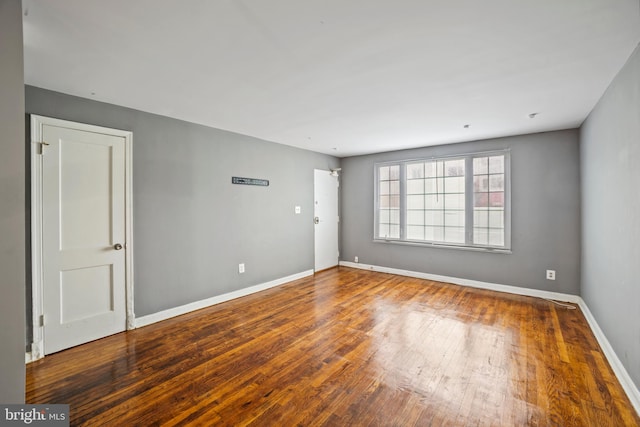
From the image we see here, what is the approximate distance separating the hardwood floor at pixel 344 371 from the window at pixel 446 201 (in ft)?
4.79

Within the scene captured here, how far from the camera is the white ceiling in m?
1.60

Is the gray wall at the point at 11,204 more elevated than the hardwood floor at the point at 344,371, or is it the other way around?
the gray wall at the point at 11,204

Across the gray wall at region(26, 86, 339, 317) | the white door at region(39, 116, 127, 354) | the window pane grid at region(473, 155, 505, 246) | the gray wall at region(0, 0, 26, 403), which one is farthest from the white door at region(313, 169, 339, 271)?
the gray wall at region(0, 0, 26, 403)

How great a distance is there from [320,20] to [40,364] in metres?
3.60

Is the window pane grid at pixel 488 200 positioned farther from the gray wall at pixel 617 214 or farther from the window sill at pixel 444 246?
the gray wall at pixel 617 214

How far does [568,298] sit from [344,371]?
3.73 meters

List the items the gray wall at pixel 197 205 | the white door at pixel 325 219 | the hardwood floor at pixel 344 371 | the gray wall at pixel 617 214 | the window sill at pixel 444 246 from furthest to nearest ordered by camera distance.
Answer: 1. the white door at pixel 325 219
2. the window sill at pixel 444 246
3. the gray wall at pixel 197 205
4. the gray wall at pixel 617 214
5. the hardwood floor at pixel 344 371

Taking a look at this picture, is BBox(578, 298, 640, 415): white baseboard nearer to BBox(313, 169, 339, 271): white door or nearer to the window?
the window

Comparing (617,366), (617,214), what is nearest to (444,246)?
(617,214)

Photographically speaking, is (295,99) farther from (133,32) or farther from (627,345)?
(627,345)

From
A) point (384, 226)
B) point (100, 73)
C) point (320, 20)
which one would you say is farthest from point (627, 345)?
point (100, 73)

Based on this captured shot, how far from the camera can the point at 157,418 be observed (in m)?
1.83

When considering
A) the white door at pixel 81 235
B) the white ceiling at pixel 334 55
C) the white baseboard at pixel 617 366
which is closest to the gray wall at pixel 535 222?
the white ceiling at pixel 334 55

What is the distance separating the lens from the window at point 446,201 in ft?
15.0
